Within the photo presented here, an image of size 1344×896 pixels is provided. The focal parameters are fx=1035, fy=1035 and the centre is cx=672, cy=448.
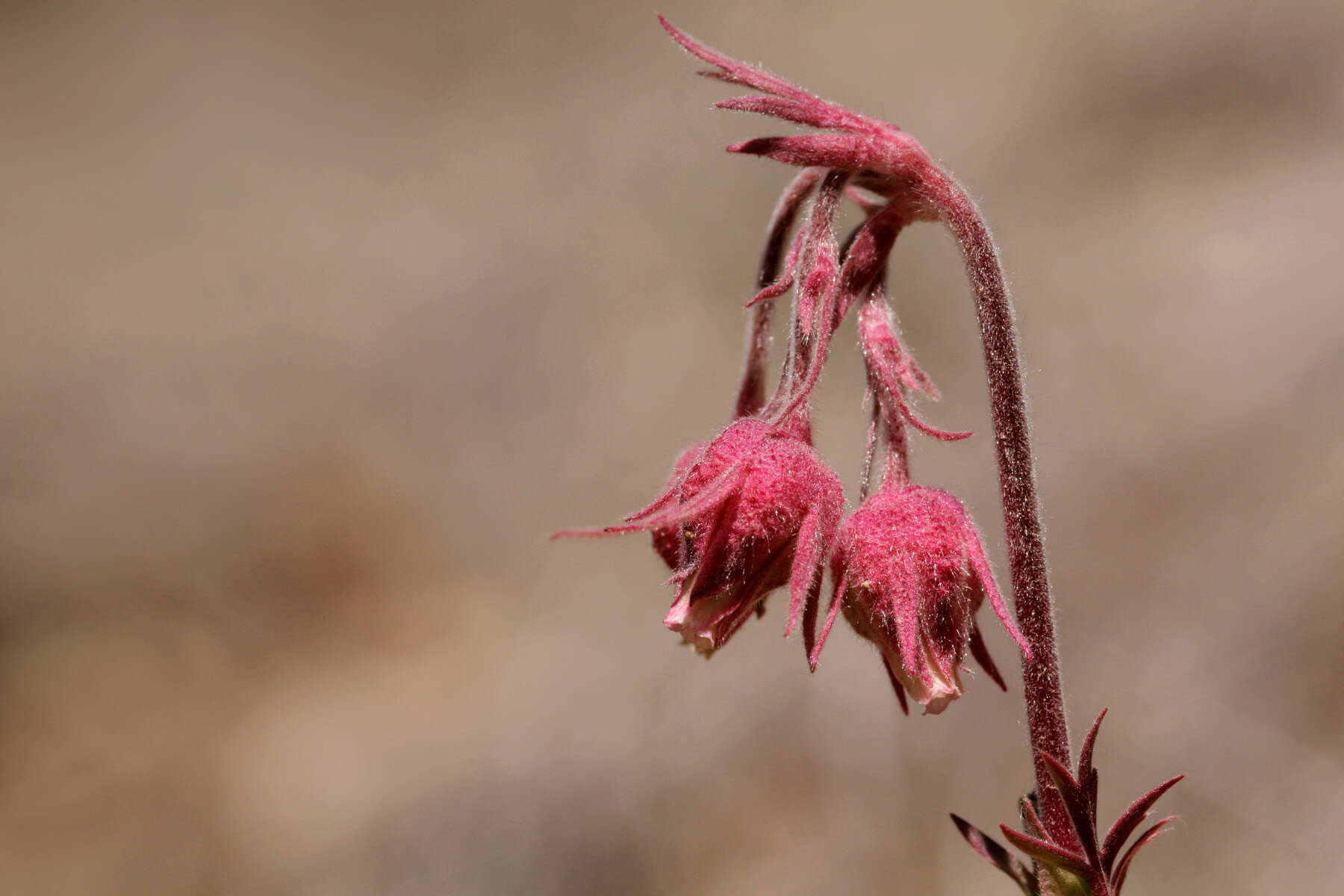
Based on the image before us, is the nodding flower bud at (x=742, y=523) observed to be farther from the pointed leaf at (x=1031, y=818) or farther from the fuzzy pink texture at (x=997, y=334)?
the pointed leaf at (x=1031, y=818)

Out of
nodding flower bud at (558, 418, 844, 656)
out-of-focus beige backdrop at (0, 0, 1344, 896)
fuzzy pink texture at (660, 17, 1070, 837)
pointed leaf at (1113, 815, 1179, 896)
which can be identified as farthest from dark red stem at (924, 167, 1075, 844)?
out-of-focus beige backdrop at (0, 0, 1344, 896)

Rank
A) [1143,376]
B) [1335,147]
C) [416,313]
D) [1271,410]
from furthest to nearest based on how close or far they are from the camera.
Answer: [416,313], [1335,147], [1143,376], [1271,410]

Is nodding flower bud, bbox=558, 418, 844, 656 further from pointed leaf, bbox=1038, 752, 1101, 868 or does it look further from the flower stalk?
pointed leaf, bbox=1038, 752, 1101, 868

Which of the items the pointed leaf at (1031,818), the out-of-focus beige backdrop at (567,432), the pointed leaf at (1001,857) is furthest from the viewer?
the out-of-focus beige backdrop at (567,432)

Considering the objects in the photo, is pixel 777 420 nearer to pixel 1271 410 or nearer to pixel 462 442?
pixel 1271 410

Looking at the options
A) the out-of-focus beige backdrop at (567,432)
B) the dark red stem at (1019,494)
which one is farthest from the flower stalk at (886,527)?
the out-of-focus beige backdrop at (567,432)

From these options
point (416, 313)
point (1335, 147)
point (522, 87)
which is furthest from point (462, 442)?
point (1335, 147)
